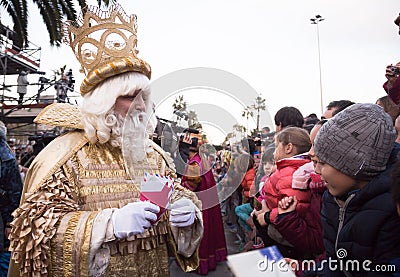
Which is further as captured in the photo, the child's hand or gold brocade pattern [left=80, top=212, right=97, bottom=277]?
the child's hand

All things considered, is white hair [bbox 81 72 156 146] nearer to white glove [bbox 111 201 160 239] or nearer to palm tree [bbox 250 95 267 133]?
white glove [bbox 111 201 160 239]

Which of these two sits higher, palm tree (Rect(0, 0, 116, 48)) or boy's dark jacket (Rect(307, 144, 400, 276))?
palm tree (Rect(0, 0, 116, 48))

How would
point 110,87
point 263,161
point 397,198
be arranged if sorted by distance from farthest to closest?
point 263,161
point 110,87
point 397,198

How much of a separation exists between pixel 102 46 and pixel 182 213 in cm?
108

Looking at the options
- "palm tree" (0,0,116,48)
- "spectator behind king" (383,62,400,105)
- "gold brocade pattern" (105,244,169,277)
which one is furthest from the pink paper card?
"palm tree" (0,0,116,48)

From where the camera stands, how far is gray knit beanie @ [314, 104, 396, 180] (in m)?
1.48

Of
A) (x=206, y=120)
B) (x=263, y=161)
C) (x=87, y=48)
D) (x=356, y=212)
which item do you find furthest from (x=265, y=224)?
(x=87, y=48)

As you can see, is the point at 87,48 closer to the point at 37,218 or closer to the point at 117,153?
the point at 117,153

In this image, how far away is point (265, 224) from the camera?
2455mm

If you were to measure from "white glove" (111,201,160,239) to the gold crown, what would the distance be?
809 millimetres

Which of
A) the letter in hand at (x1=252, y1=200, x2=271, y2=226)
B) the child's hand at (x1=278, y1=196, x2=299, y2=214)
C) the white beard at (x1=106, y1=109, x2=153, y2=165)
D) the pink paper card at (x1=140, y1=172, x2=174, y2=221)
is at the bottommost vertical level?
the letter in hand at (x1=252, y1=200, x2=271, y2=226)

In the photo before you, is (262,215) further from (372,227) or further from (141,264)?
(372,227)

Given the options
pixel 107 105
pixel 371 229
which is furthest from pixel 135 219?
pixel 371 229

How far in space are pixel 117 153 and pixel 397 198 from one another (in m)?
1.49
